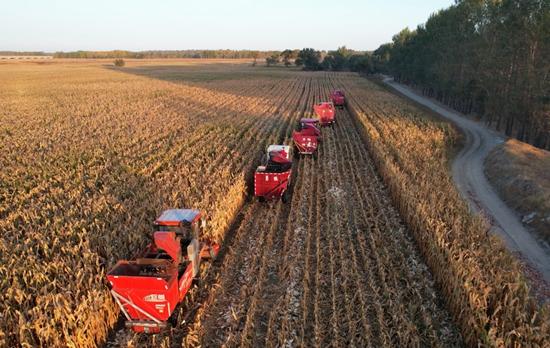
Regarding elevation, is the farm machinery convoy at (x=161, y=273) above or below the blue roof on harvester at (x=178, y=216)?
below

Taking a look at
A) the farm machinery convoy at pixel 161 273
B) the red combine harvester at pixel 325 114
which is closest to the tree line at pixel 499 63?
the red combine harvester at pixel 325 114

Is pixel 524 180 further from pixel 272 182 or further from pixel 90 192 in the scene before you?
pixel 90 192

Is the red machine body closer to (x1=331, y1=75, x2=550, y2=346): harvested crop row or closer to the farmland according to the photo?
the farmland

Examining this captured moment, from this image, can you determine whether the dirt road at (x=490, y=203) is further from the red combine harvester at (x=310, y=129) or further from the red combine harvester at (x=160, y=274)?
the red combine harvester at (x=160, y=274)

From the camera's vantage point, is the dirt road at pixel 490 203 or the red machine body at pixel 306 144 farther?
the red machine body at pixel 306 144

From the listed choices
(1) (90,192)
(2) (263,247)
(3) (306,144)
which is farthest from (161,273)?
(3) (306,144)

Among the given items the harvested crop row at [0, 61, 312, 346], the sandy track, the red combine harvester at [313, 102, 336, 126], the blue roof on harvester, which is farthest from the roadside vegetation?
the blue roof on harvester

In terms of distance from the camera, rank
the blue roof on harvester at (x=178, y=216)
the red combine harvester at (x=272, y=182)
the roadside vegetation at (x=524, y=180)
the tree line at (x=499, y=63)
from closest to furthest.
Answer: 1. the blue roof on harvester at (x=178, y=216)
2. the red combine harvester at (x=272, y=182)
3. the roadside vegetation at (x=524, y=180)
4. the tree line at (x=499, y=63)
